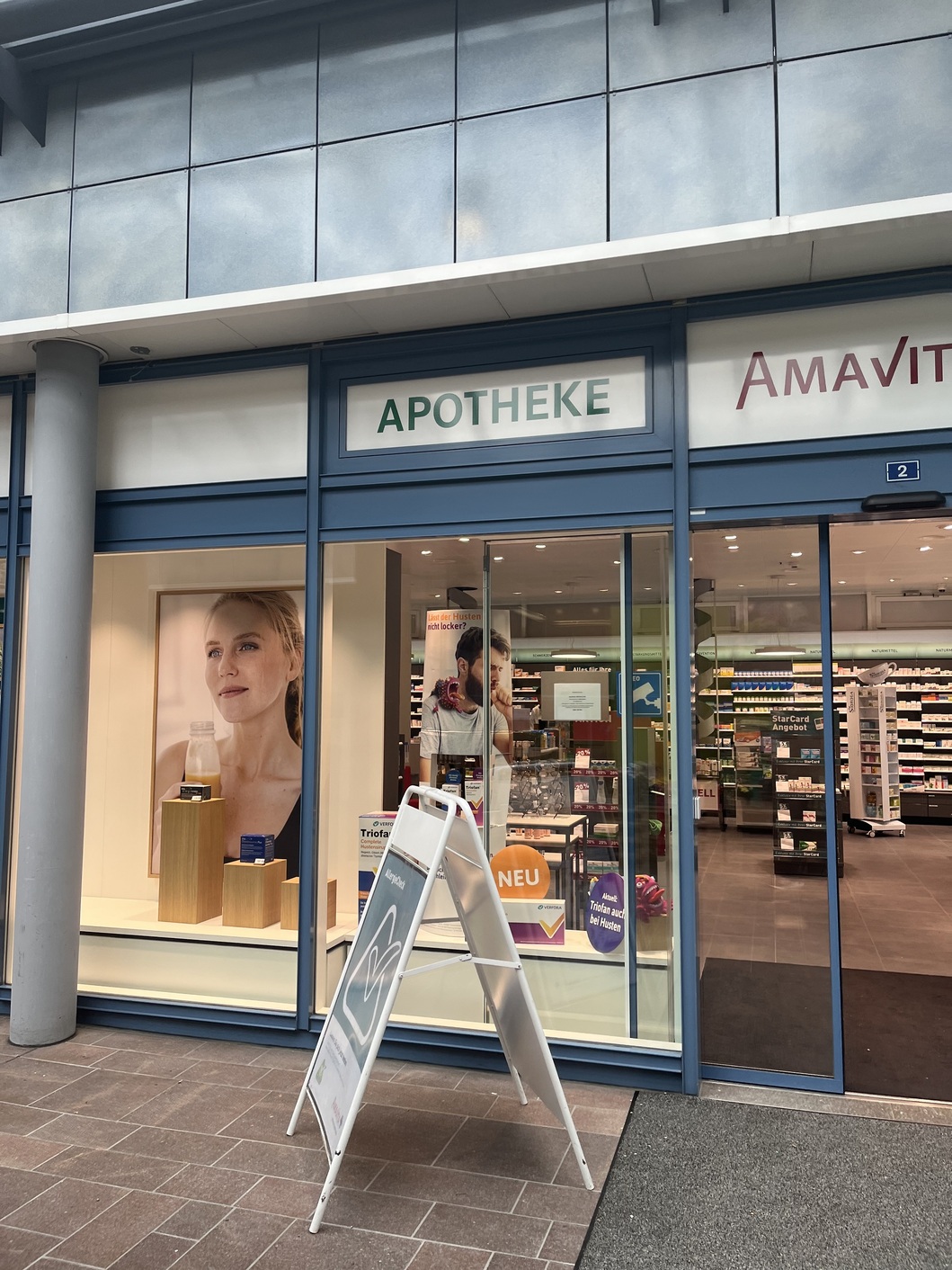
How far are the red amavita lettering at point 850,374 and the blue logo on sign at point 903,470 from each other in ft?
1.24

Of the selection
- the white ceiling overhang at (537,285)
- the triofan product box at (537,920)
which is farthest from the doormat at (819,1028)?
the white ceiling overhang at (537,285)

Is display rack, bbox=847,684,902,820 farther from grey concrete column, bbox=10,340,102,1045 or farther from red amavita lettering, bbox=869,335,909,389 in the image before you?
Result: grey concrete column, bbox=10,340,102,1045

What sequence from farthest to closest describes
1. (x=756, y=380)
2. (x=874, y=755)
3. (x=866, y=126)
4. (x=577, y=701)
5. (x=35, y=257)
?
(x=874, y=755)
(x=35, y=257)
(x=577, y=701)
(x=756, y=380)
(x=866, y=126)

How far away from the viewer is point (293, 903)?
514 cm

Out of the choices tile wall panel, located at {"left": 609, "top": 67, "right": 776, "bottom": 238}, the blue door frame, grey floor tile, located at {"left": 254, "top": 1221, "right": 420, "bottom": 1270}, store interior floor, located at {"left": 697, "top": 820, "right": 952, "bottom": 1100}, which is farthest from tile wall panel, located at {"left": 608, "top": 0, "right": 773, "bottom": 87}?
grey floor tile, located at {"left": 254, "top": 1221, "right": 420, "bottom": 1270}

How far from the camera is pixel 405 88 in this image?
4.41 meters

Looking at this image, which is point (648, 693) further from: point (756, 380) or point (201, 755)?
point (201, 755)

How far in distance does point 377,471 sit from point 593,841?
7.14 ft

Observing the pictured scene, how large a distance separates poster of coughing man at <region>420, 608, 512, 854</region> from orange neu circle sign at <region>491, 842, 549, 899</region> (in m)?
0.08

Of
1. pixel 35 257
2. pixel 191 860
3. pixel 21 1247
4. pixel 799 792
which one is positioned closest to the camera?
pixel 21 1247

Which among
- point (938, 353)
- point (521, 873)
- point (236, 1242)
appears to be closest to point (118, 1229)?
point (236, 1242)

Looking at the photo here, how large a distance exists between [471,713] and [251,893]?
1798 mm

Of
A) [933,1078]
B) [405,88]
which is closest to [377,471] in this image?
[405,88]

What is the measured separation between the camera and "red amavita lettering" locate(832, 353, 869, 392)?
4148mm
